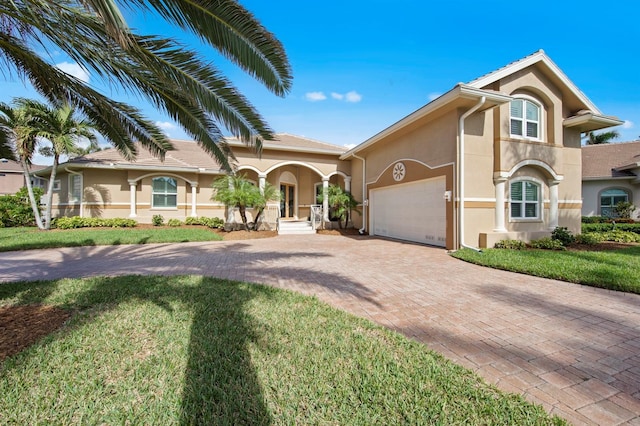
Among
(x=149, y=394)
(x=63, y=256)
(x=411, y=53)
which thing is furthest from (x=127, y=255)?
(x=411, y=53)

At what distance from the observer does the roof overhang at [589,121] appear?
10516 millimetres

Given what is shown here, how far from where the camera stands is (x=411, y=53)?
33.8 feet

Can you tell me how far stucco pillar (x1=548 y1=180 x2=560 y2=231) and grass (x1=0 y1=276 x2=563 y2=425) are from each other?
11.0 metres

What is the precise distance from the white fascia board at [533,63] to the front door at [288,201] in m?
12.6

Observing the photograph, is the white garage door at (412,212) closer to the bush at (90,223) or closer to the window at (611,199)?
the bush at (90,223)

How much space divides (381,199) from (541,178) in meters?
6.50

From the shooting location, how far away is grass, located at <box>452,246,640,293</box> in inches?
214

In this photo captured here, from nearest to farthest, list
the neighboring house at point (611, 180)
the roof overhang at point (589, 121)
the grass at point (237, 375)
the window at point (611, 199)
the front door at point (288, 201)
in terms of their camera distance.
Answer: the grass at point (237, 375) → the roof overhang at point (589, 121) → the neighboring house at point (611, 180) → the window at point (611, 199) → the front door at point (288, 201)

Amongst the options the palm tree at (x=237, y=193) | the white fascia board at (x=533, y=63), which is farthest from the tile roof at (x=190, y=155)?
the white fascia board at (x=533, y=63)

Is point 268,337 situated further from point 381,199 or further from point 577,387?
point 381,199

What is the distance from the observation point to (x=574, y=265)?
654 centimetres

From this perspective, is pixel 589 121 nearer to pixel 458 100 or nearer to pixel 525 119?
pixel 525 119

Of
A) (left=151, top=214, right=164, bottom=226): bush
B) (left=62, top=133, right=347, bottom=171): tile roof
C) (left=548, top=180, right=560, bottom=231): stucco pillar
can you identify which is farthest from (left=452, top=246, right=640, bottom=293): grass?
(left=151, top=214, right=164, bottom=226): bush

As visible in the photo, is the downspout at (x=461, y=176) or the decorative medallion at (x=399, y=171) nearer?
the downspout at (x=461, y=176)
